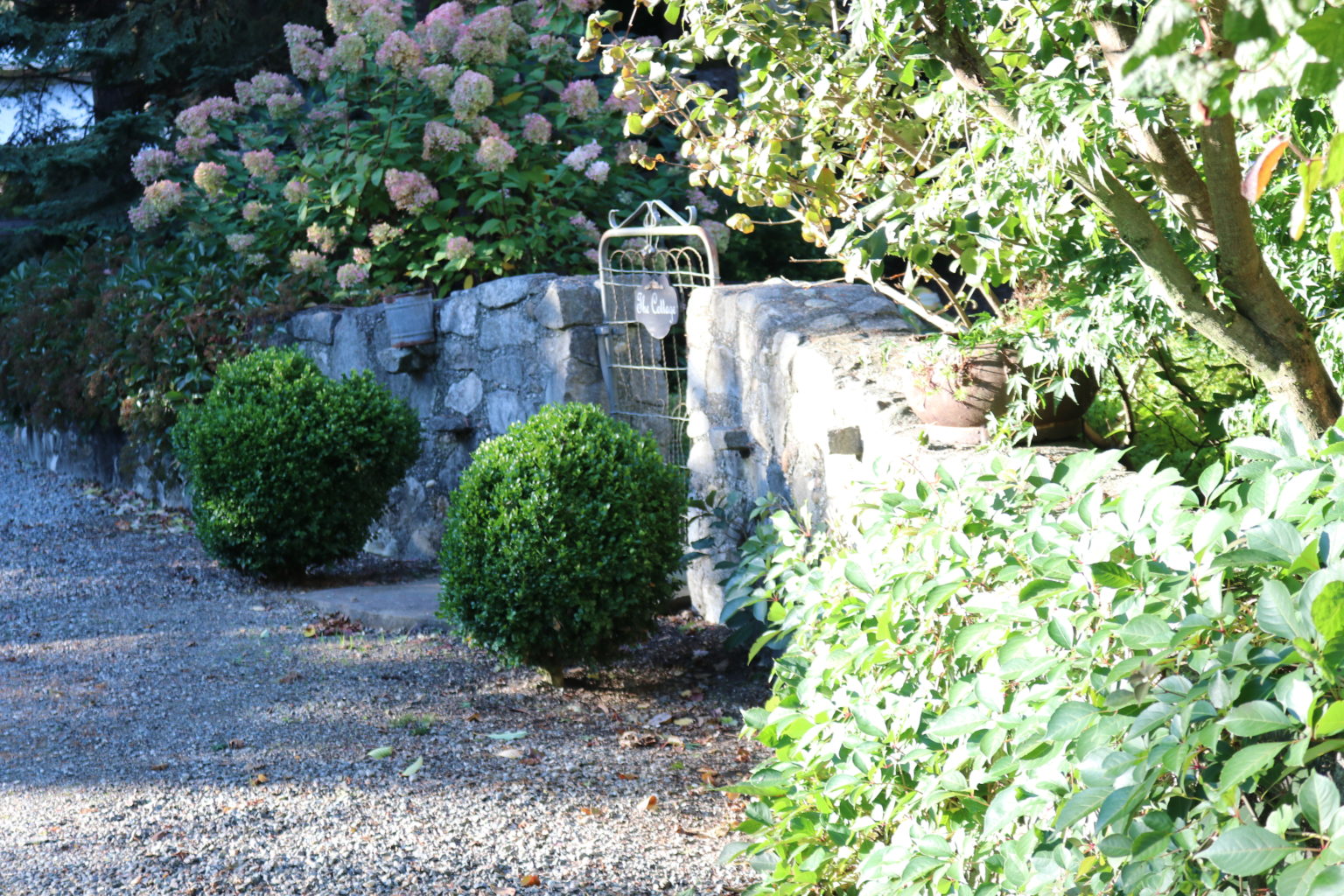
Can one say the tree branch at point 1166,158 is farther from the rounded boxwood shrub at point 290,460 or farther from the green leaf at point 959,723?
the rounded boxwood shrub at point 290,460

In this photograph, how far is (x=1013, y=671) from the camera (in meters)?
1.58

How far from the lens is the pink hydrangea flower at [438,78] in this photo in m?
6.55

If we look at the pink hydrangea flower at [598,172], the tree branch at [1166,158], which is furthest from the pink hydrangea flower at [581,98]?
the tree branch at [1166,158]

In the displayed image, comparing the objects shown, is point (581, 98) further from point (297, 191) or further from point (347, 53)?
point (297, 191)

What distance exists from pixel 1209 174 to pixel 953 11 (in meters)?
0.53

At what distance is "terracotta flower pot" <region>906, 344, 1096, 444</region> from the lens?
10.3ft

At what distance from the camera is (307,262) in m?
6.77

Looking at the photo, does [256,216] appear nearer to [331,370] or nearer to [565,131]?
[331,370]

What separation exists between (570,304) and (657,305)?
48cm

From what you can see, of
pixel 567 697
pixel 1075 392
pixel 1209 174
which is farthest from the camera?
pixel 567 697

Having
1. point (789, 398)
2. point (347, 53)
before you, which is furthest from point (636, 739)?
point (347, 53)

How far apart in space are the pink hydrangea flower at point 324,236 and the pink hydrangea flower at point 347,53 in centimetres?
92

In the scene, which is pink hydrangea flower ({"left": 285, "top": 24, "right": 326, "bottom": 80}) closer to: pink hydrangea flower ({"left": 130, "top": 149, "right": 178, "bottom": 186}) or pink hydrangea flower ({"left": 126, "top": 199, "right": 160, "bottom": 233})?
pink hydrangea flower ({"left": 130, "top": 149, "right": 178, "bottom": 186})

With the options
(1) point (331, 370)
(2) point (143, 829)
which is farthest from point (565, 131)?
(2) point (143, 829)
